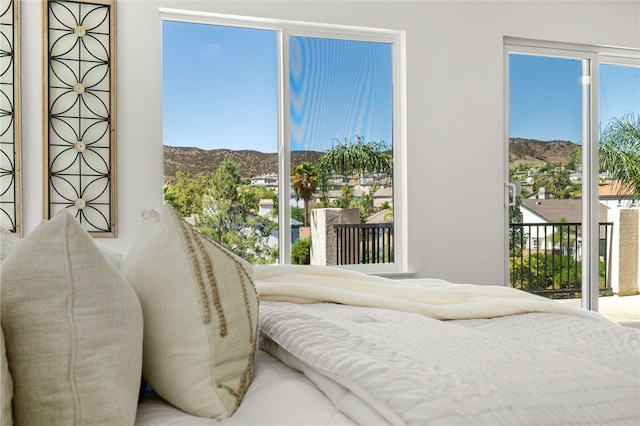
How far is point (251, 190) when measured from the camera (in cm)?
368

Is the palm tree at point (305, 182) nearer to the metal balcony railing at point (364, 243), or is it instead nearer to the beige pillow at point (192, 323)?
the metal balcony railing at point (364, 243)

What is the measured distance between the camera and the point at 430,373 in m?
0.93

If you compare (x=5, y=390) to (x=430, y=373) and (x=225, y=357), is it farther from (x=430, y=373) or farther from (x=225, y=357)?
(x=430, y=373)

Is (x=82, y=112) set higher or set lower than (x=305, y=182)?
higher

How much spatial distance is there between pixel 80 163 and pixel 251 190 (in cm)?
100

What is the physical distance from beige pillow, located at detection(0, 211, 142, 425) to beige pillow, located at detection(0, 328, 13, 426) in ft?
0.07

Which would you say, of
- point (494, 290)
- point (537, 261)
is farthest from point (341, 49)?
point (494, 290)

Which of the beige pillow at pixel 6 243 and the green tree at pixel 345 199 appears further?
the green tree at pixel 345 199

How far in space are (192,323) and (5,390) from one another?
0.32 m

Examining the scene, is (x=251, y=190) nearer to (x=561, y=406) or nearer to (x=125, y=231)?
(x=125, y=231)

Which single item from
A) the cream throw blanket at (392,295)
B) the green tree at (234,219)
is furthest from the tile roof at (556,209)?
the cream throw blanket at (392,295)

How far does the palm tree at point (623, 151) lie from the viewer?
14.9 feet

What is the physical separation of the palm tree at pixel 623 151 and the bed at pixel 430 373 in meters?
3.35

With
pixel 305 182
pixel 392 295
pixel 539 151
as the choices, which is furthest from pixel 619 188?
pixel 392 295
